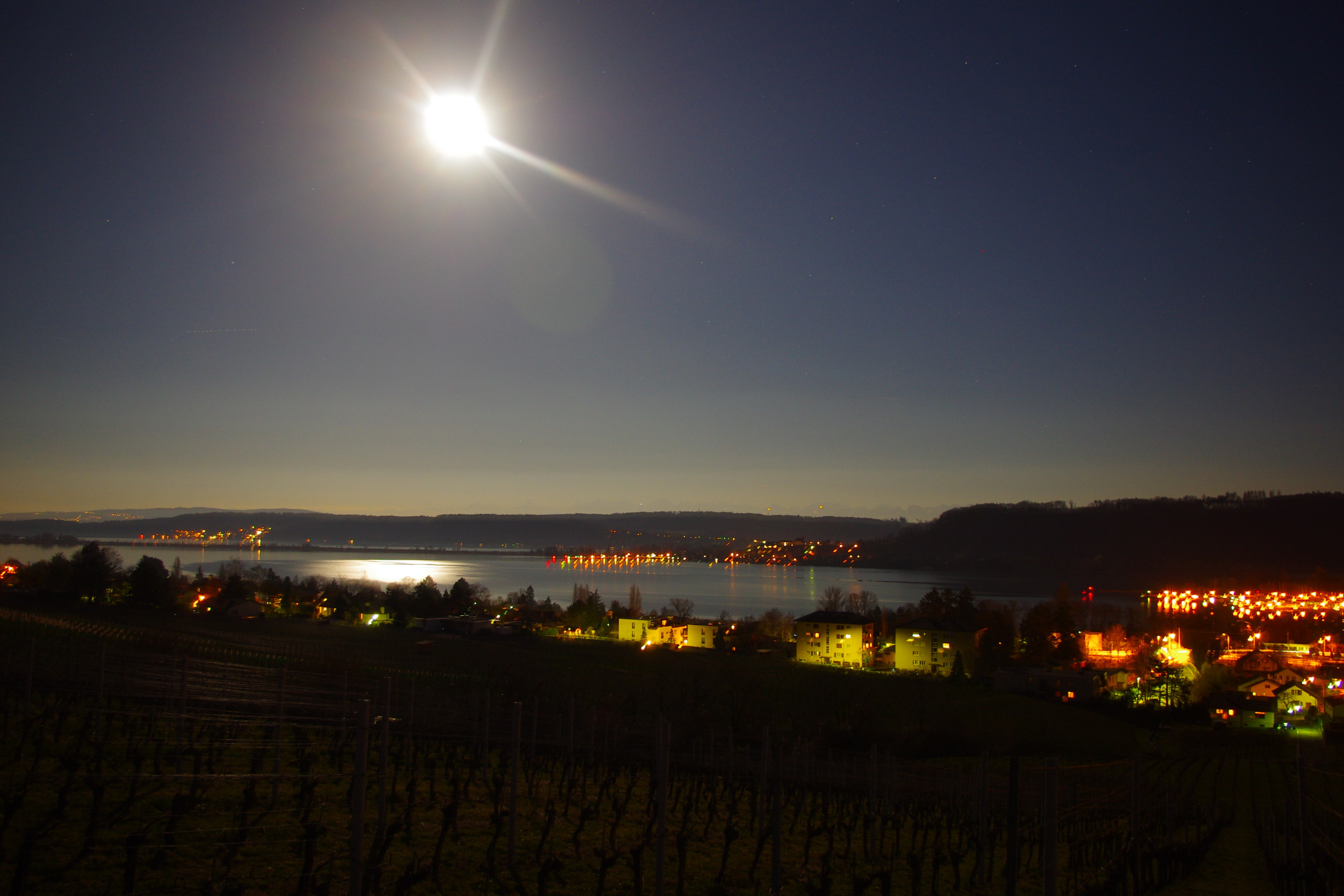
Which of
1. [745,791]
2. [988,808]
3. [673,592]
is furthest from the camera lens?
[673,592]

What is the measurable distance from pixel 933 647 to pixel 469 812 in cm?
3405

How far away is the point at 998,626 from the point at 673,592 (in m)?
46.0

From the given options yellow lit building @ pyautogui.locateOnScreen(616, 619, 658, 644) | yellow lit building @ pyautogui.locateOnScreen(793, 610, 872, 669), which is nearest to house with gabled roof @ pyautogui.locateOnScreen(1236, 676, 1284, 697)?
yellow lit building @ pyautogui.locateOnScreen(793, 610, 872, 669)

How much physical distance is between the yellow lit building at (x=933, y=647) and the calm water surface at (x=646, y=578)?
24.6 meters

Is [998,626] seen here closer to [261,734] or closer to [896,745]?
[896,745]

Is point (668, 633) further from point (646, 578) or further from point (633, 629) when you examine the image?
point (646, 578)

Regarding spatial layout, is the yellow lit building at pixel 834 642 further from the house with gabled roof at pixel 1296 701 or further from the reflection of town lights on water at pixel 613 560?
the reflection of town lights on water at pixel 613 560

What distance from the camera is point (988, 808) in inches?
437

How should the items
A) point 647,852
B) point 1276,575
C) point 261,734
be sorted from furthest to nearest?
1. point 1276,575
2. point 261,734
3. point 647,852

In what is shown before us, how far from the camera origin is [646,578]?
4215 inches

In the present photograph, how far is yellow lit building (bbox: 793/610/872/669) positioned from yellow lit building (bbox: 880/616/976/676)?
165cm

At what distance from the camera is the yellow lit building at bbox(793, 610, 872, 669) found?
127ft

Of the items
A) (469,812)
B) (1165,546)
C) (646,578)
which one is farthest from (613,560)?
(469,812)

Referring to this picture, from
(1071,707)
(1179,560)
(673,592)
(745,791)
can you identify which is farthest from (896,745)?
(1179,560)
